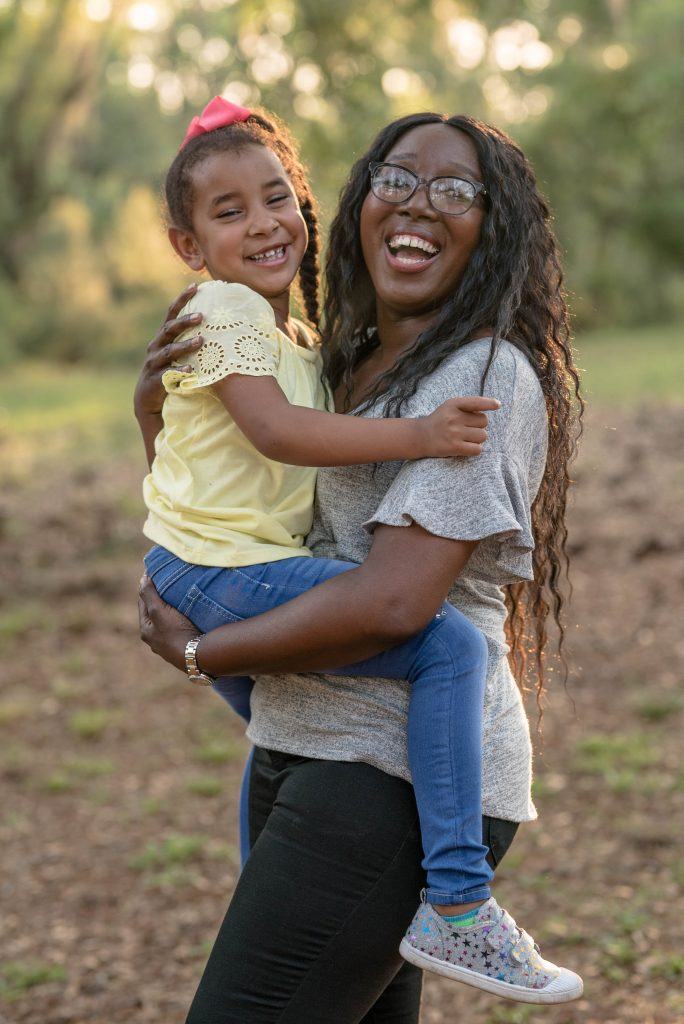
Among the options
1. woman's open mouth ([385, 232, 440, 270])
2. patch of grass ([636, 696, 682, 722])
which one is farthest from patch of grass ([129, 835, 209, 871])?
woman's open mouth ([385, 232, 440, 270])

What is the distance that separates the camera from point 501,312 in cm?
209

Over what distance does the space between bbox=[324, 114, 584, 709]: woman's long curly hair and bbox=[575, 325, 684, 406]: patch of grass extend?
10376mm

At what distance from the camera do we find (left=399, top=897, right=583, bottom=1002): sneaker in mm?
1960

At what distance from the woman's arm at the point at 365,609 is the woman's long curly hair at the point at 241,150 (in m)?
0.92

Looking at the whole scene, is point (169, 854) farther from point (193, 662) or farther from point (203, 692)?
point (193, 662)

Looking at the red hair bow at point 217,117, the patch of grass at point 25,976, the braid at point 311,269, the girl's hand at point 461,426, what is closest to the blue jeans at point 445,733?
the girl's hand at point 461,426

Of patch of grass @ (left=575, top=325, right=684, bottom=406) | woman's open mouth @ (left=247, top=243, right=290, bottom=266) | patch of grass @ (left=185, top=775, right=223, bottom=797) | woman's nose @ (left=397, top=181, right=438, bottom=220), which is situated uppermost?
woman's nose @ (left=397, top=181, right=438, bottom=220)

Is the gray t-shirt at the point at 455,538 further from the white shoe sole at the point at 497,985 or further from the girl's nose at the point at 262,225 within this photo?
the girl's nose at the point at 262,225

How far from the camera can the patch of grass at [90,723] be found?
609 centimetres

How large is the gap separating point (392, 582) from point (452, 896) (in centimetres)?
53

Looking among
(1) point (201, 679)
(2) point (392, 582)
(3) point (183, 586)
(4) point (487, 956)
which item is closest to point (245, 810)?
(1) point (201, 679)

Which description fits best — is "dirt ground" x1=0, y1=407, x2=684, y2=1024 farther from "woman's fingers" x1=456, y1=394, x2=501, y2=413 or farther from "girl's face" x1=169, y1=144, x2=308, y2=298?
"woman's fingers" x1=456, y1=394, x2=501, y2=413

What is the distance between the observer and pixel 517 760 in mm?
2191

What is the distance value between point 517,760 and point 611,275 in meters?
28.4
